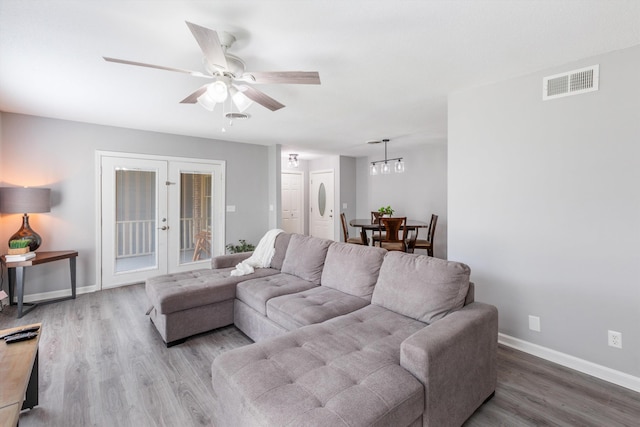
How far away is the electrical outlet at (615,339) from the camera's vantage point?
217 centimetres

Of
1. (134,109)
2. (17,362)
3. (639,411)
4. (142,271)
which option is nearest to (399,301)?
(639,411)

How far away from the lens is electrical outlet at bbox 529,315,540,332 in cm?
254

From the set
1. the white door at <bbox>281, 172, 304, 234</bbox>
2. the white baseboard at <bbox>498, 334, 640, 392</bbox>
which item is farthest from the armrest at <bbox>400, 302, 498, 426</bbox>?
the white door at <bbox>281, 172, 304, 234</bbox>

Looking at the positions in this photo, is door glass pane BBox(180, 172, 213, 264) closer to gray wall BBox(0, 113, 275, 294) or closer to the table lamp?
gray wall BBox(0, 113, 275, 294)

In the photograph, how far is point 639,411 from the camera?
187 centimetres

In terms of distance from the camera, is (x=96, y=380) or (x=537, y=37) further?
(x=96, y=380)

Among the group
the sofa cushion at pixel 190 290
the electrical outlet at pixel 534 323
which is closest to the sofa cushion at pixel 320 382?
the sofa cushion at pixel 190 290

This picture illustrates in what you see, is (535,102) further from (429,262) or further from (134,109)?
(134,109)

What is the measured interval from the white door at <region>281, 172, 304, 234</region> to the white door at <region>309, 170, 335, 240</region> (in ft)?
1.00

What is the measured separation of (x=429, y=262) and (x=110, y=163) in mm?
4564

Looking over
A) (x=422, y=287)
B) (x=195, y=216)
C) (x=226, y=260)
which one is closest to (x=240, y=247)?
(x=195, y=216)

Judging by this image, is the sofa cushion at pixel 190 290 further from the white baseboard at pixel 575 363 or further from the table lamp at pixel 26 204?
the white baseboard at pixel 575 363

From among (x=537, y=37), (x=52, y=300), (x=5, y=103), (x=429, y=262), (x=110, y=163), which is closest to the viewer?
(x=537, y=37)

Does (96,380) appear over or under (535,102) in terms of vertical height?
under
